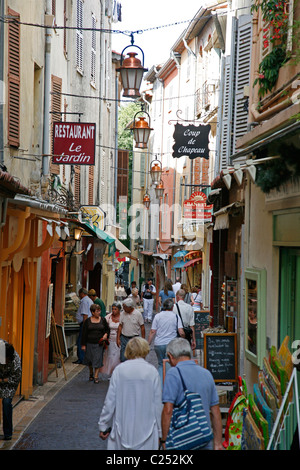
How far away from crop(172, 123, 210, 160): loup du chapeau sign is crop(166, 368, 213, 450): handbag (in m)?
14.5

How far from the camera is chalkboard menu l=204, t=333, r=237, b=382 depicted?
12047 millimetres

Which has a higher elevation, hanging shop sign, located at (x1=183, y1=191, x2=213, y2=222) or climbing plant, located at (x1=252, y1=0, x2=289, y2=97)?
climbing plant, located at (x1=252, y1=0, x2=289, y2=97)

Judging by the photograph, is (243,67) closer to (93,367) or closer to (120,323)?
(120,323)

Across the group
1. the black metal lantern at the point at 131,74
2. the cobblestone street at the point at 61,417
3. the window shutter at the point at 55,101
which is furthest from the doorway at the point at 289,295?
the window shutter at the point at 55,101

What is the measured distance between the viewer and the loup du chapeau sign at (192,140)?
2084cm

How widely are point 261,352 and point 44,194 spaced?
Result: 7.94m

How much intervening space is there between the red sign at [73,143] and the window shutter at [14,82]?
315cm

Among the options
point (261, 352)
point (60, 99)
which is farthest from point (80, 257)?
point (261, 352)

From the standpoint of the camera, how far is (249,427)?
22.8 feet

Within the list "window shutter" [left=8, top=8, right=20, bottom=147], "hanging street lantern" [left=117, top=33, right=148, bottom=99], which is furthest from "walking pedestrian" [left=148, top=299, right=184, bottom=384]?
"hanging street lantern" [left=117, top=33, right=148, bottom=99]

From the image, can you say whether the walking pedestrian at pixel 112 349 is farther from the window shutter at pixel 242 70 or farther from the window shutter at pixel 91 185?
the window shutter at pixel 91 185

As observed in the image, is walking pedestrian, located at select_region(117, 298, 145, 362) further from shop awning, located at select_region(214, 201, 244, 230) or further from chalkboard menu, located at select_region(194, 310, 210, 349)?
shop awning, located at select_region(214, 201, 244, 230)

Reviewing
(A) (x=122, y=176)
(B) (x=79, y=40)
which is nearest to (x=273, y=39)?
(B) (x=79, y=40)

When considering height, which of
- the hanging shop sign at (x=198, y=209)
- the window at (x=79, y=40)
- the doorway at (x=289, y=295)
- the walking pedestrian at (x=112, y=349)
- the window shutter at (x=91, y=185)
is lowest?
the walking pedestrian at (x=112, y=349)
